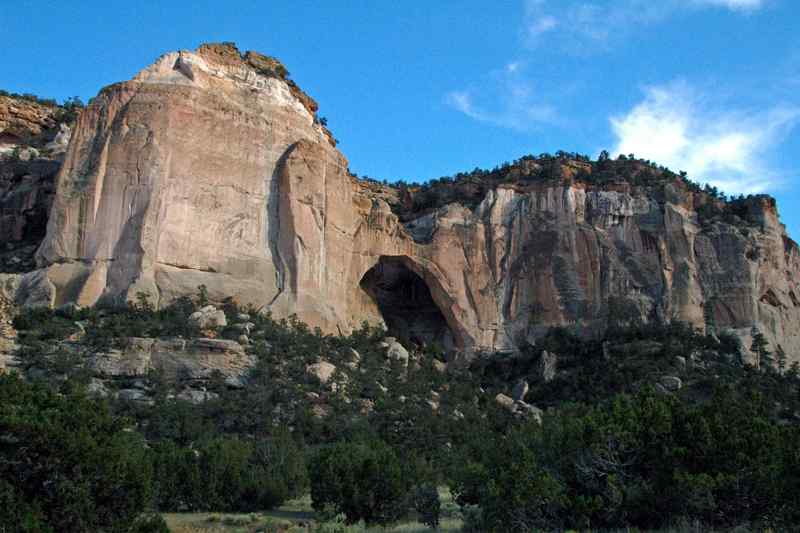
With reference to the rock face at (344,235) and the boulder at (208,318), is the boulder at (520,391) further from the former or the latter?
the boulder at (208,318)

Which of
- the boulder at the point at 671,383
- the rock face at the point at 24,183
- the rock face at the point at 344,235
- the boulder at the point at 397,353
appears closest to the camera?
the boulder at the point at 671,383

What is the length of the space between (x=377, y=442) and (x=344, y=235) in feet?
68.7

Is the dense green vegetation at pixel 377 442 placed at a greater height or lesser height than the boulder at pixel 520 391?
lesser

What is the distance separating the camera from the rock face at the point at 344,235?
3969 centimetres

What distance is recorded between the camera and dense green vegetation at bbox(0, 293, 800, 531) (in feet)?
49.4

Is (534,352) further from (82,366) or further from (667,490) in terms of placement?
(667,490)

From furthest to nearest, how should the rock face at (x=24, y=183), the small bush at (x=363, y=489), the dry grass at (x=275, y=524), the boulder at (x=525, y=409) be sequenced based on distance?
the rock face at (x=24, y=183), the boulder at (x=525, y=409), the small bush at (x=363, y=489), the dry grass at (x=275, y=524)

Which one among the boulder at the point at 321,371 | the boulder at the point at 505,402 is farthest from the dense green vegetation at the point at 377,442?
the boulder at the point at 505,402

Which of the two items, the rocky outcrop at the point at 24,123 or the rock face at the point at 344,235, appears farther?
the rocky outcrop at the point at 24,123

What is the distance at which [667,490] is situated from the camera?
16391 mm

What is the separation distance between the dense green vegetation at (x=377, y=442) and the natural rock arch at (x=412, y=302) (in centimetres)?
571

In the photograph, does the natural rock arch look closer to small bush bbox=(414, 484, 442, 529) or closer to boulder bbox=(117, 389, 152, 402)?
boulder bbox=(117, 389, 152, 402)

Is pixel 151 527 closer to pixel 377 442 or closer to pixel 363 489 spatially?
pixel 363 489

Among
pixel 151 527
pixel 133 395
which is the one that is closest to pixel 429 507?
pixel 151 527
